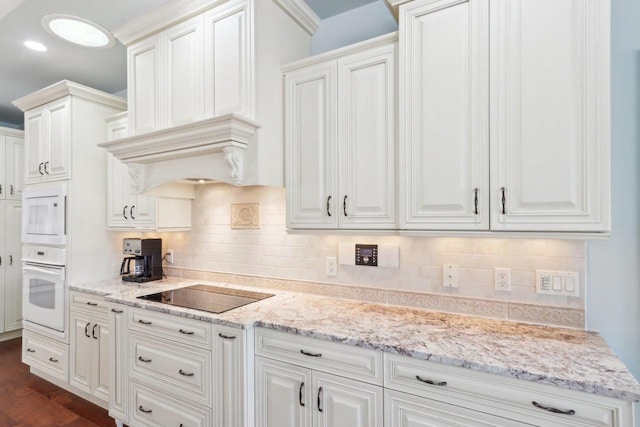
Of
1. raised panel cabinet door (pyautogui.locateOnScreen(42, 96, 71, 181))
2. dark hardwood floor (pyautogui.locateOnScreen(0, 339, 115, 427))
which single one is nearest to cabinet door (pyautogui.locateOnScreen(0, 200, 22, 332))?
dark hardwood floor (pyautogui.locateOnScreen(0, 339, 115, 427))

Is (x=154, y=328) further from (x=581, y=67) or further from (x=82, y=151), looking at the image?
(x=581, y=67)

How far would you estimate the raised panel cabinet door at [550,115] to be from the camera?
1.31 m

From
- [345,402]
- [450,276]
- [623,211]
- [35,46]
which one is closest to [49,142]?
[35,46]

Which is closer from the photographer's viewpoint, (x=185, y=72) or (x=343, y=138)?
(x=343, y=138)

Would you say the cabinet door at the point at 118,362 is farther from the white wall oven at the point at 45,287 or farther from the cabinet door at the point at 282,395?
the cabinet door at the point at 282,395

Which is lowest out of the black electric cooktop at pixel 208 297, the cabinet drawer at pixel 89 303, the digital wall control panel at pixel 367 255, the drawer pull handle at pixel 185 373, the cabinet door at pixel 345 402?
the drawer pull handle at pixel 185 373

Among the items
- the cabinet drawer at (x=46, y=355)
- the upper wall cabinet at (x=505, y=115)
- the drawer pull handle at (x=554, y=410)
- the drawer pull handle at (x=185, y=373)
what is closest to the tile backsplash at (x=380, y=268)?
the upper wall cabinet at (x=505, y=115)

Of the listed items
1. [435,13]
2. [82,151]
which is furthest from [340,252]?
[82,151]

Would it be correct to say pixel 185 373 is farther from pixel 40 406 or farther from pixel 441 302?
pixel 40 406

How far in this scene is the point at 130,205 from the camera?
2.86m

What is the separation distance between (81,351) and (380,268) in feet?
8.19

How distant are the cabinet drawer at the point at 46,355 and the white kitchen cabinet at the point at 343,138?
2438 millimetres

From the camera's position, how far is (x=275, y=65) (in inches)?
83.0

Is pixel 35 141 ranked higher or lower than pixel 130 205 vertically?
higher
